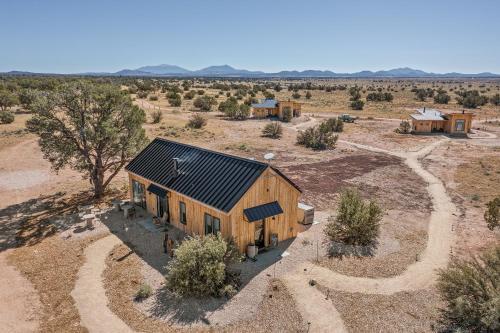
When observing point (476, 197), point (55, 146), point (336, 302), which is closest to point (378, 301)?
point (336, 302)

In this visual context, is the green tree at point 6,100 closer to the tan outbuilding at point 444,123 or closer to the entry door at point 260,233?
the entry door at point 260,233

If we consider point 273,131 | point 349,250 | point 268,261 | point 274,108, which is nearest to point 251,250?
point 268,261

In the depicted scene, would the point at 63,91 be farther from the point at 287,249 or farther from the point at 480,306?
the point at 480,306

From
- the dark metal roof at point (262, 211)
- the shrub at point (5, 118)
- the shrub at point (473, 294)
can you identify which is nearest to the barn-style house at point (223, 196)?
the dark metal roof at point (262, 211)

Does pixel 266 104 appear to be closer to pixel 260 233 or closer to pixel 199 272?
pixel 260 233

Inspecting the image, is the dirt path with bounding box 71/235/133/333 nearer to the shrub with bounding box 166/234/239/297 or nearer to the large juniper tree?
the shrub with bounding box 166/234/239/297
